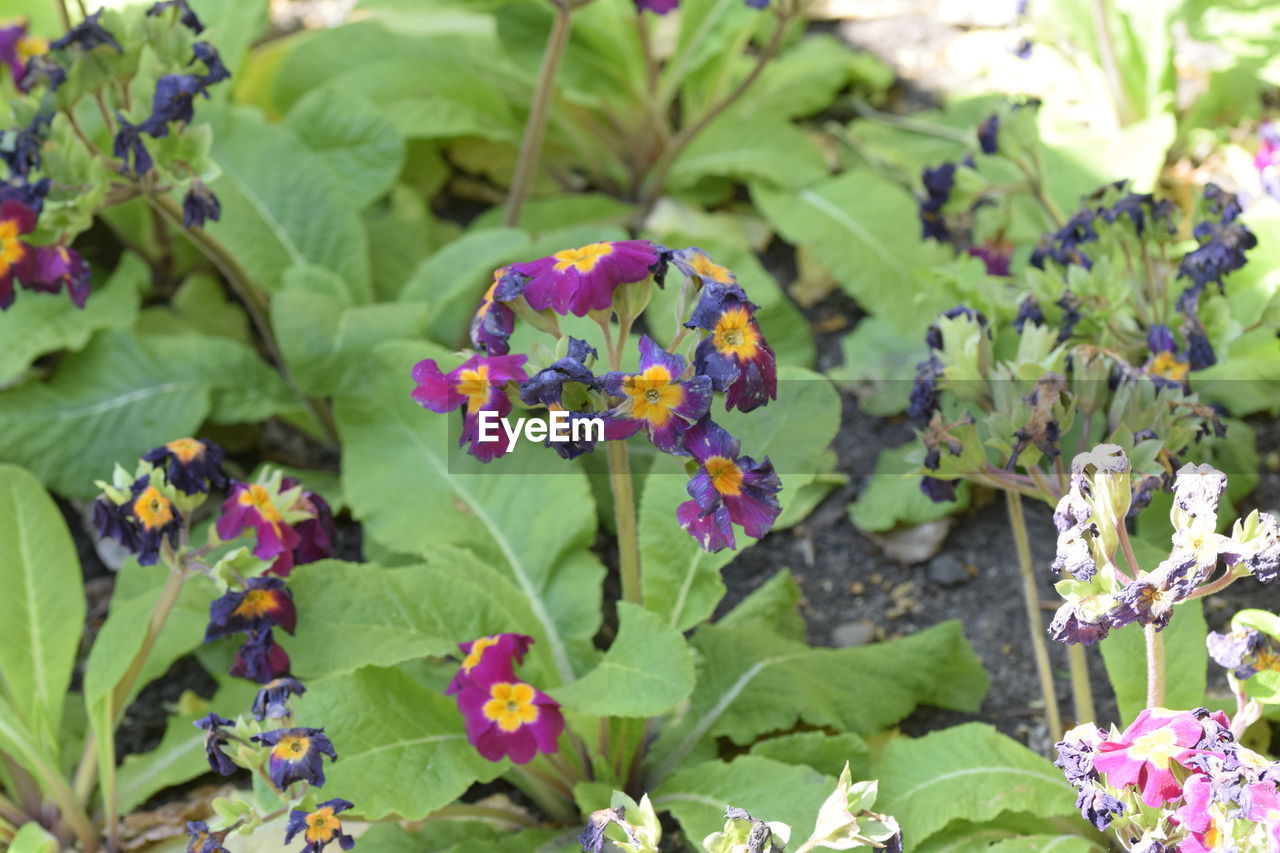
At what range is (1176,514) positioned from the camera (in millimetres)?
1757

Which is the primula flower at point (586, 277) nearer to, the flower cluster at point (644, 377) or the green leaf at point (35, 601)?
the flower cluster at point (644, 377)

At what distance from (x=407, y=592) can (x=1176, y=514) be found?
54.8 inches

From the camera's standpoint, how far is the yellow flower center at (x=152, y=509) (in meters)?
2.36

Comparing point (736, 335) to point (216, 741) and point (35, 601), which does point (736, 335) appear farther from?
point (35, 601)

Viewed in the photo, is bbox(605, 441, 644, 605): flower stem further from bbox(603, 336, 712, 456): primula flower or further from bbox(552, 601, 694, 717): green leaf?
bbox(603, 336, 712, 456): primula flower

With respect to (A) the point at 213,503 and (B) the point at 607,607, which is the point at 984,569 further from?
(A) the point at 213,503

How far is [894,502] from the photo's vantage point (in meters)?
3.11

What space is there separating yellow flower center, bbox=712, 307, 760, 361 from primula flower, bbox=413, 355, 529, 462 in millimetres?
309

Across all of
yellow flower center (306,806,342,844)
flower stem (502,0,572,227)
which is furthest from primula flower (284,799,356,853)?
flower stem (502,0,572,227)

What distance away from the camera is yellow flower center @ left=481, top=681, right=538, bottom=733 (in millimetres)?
2303

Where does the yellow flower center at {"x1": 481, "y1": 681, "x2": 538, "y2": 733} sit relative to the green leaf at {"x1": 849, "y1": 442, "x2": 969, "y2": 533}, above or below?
above

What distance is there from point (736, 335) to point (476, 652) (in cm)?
85

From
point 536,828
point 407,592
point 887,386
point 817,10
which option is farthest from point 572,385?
point 817,10

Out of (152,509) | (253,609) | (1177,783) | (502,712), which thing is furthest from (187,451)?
(1177,783)
